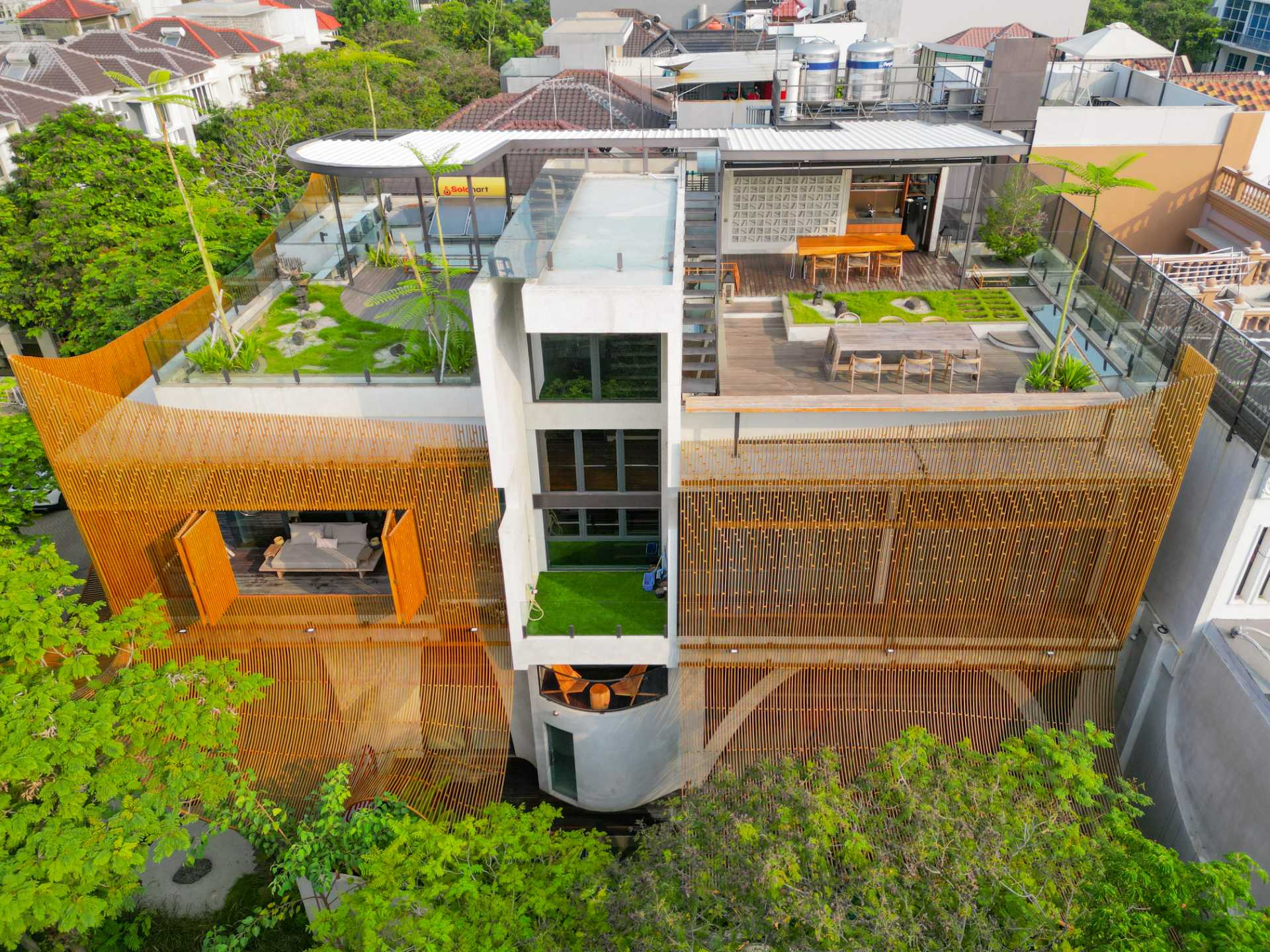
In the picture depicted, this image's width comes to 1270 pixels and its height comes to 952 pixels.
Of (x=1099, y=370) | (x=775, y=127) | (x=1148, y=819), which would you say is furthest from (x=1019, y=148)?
(x=1148, y=819)

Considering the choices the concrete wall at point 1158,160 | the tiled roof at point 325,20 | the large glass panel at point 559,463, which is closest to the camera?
the large glass panel at point 559,463

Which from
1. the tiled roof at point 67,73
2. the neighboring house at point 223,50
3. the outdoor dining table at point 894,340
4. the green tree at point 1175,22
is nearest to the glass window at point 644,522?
the outdoor dining table at point 894,340

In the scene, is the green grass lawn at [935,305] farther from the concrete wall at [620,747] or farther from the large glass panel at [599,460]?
the concrete wall at [620,747]

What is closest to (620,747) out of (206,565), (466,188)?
(206,565)

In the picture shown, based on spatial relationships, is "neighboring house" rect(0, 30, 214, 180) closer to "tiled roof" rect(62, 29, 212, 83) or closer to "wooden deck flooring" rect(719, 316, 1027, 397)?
"tiled roof" rect(62, 29, 212, 83)

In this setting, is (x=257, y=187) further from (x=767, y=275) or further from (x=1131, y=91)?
(x=1131, y=91)

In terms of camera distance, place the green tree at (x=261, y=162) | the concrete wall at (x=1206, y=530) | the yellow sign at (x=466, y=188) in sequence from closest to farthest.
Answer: the concrete wall at (x=1206, y=530) → the yellow sign at (x=466, y=188) → the green tree at (x=261, y=162)
